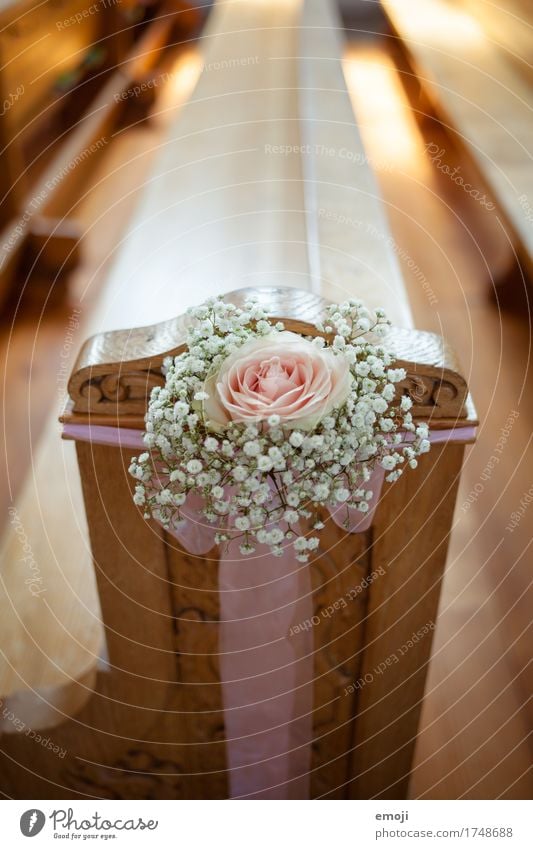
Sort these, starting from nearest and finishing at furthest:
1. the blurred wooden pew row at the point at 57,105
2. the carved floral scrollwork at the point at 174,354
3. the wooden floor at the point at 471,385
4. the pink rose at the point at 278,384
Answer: the pink rose at the point at 278,384
the carved floral scrollwork at the point at 174,354
the wooden floor at the point at 471,385
the blurred wooden pew row at the point at 57,105

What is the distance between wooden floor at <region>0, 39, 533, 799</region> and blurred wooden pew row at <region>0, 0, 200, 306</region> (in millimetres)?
127

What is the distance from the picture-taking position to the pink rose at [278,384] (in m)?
0.76

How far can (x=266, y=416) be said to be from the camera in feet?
2.49

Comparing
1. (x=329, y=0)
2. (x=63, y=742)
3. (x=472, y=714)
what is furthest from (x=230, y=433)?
(x=329, y=0)

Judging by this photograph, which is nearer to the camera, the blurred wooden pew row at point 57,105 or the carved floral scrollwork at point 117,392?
the carved floral scrollwork at point 117,392

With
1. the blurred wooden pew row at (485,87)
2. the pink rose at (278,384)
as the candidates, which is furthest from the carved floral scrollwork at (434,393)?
the blurred wooden pew row at (485,87)

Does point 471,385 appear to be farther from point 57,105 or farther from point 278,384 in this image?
point 57,105

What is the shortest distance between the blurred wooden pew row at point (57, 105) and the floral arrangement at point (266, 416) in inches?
68.0

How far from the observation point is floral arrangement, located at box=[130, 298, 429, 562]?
0.77 meters

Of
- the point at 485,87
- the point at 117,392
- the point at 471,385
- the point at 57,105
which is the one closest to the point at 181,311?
the point at 117,392

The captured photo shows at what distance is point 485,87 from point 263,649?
1.37 metres

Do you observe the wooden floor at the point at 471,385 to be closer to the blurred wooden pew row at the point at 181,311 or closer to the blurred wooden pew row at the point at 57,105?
the blurred wooden pew row at the point at 57,105

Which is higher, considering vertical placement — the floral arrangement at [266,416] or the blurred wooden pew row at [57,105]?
the blurred wooden pew row at [57,105]

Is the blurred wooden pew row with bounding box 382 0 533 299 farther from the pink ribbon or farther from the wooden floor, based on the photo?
the pink ribbon
